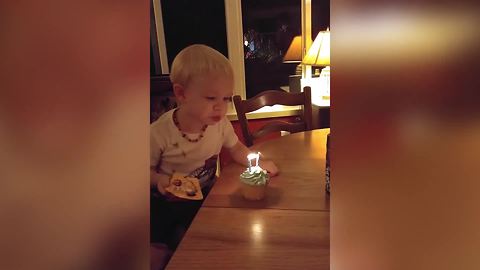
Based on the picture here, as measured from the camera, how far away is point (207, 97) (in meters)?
1.11

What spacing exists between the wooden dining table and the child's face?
23cm

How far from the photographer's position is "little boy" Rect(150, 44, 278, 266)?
108 centimetres

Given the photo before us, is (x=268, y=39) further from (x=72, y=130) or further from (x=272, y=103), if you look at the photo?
(x=72, y=130)

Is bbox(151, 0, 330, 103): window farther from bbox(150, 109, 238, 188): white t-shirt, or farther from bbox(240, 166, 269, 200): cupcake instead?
bbox(240, 166, 269, 200): cupcake

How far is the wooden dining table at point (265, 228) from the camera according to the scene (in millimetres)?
533

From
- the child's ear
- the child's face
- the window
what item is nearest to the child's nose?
the child's face

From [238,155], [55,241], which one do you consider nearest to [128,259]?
[55,241]

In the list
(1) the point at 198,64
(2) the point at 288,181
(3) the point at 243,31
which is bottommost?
(2) the point at 288,181

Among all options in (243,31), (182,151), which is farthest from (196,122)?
(243,31)

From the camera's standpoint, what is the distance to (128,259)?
0.34ft

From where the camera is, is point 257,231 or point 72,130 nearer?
point 72,130

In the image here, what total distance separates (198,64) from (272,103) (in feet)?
2.94

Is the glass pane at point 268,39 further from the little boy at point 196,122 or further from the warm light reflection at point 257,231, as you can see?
the warm light reflection at point 257,231

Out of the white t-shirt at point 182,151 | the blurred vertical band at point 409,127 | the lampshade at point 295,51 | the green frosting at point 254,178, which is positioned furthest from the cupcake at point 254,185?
the lampshade at point 295,51
